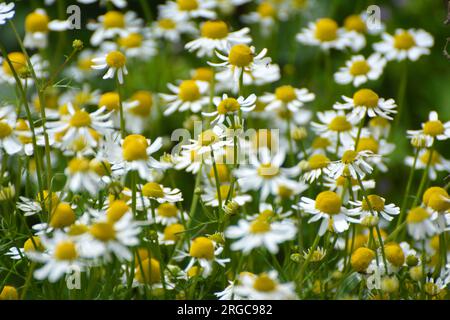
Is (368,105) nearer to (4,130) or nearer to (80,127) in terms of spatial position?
(80,127)

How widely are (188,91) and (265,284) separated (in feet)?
2.38

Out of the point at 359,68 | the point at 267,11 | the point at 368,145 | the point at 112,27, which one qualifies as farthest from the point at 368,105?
the point at 267,11

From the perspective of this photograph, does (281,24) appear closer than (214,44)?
No

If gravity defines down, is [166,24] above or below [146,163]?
below

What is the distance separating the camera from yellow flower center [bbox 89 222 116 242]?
0.87 meters

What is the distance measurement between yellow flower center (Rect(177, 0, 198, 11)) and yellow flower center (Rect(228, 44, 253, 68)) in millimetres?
581

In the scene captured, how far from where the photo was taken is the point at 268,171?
99 cm

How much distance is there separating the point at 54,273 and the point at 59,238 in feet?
0.13

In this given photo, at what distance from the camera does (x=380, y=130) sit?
153cm

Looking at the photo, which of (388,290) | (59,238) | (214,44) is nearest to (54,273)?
(59,238)

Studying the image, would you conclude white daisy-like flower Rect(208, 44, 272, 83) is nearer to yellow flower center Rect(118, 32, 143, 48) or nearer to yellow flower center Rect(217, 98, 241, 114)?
yellow flower center Rect(217, 98, 241, 114)

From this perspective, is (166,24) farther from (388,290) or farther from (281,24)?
(388,290)

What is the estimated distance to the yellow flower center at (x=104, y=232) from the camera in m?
0.87

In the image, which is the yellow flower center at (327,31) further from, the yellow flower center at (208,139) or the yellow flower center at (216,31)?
the yellow flower center at (208,139)
